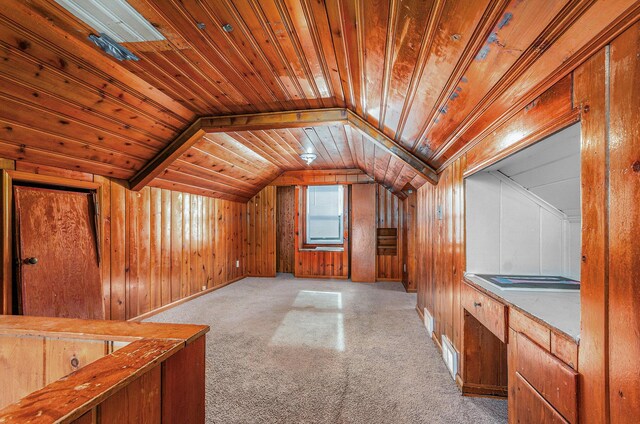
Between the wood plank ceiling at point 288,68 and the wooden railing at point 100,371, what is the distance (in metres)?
1.32

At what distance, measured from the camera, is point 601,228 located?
2.62ft

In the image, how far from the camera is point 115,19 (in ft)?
4.30

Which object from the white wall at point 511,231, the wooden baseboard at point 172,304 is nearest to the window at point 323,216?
the wooden baseboard at point 172,304

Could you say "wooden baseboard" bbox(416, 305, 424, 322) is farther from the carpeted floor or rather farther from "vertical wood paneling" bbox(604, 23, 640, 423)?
"vertical wood paneling" bbox(604, 23, 640, 423)

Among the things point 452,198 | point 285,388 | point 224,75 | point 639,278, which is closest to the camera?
point 639,278

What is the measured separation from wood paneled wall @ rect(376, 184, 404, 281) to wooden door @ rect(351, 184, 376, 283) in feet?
0.58

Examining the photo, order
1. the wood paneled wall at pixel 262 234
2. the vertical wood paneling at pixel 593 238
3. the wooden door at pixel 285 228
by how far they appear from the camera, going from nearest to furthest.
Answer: the vertical wood paneling at pixel 593 238 < the wood paneled wall at pixel 262 234 < the wooden door at pixel 285 228

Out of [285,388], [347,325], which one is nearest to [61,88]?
[285,388]

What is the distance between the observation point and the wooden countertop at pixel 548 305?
1.02 metres

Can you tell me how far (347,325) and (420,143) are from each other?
213 cm

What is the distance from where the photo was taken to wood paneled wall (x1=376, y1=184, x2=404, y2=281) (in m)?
5.79

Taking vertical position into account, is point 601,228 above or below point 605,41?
below

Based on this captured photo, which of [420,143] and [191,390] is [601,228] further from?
[420,143]

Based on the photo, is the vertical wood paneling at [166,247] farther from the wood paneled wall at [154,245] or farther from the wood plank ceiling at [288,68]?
the wood plank ceiling at [288,68]
